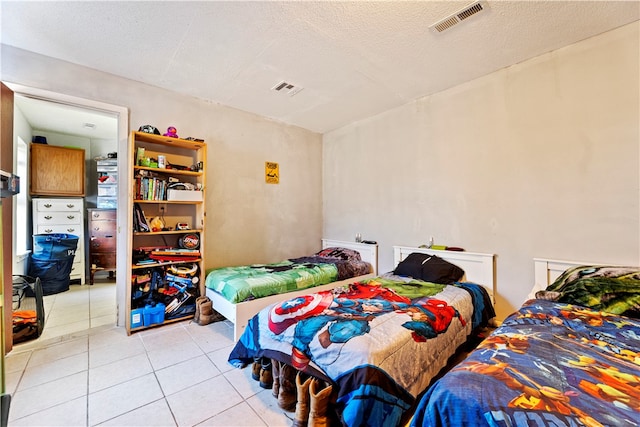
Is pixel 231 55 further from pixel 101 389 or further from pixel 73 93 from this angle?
pixel 101 389

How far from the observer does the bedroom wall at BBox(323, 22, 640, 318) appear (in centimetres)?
206

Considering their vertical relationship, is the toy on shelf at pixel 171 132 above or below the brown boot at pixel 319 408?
above

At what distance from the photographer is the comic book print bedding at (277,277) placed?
Result: 2.55 m

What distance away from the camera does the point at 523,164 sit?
249cm

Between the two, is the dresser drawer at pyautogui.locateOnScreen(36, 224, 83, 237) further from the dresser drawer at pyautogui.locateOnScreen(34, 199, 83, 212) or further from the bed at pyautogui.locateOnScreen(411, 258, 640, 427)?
the bed at pyautogui.locateOnScreen(411, 258, 640, 427)

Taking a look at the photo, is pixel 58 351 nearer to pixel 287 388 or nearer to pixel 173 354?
pixel 173 354

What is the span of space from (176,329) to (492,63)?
404cm

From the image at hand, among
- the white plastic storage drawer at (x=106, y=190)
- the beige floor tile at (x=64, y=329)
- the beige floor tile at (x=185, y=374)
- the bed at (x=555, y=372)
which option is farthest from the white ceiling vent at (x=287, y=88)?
the white plastic storage drawer at (x=106, y=190)

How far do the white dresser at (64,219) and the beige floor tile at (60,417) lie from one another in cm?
353

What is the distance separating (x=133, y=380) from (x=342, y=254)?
2.62m

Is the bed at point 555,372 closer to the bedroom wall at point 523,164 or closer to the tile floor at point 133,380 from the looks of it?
the bedroom wall at point 523,164

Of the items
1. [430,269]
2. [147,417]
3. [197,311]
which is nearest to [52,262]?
[197,311]

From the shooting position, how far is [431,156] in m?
3.12

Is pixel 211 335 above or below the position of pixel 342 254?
below
